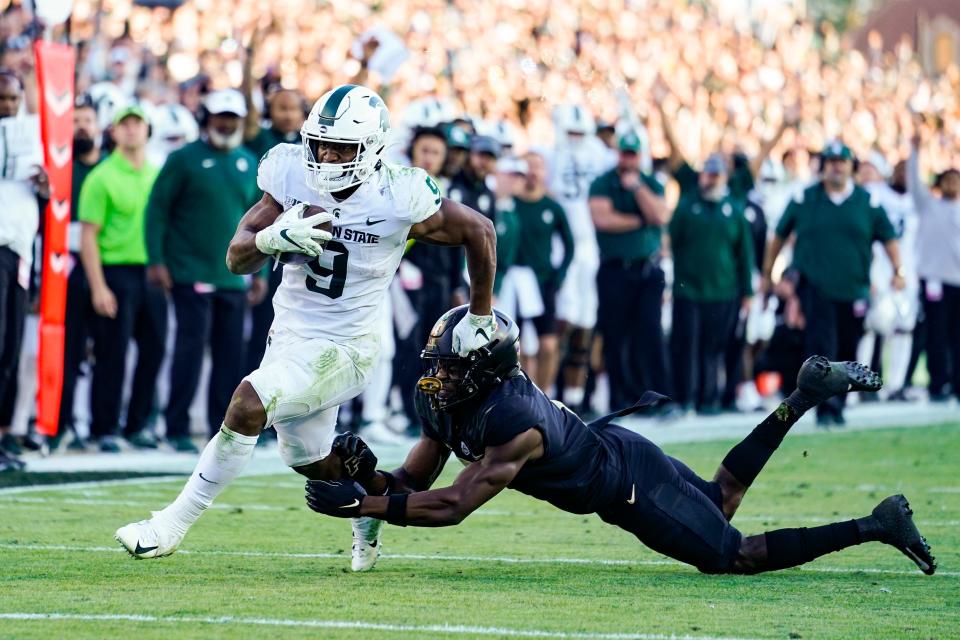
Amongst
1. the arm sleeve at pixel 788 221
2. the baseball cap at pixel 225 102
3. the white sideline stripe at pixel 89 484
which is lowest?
the white sideline stripe at pixel 89 484

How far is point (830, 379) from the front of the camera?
747 cm

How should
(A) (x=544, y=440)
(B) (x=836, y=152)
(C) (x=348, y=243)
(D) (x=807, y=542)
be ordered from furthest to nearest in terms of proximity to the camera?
1. (B) (x=836, y=152)
2. (C) (x=348, y=243)
3. (D) (x=807, y=542)
4. (A) (x=544, y=440)

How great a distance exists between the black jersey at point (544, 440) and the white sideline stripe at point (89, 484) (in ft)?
11.2

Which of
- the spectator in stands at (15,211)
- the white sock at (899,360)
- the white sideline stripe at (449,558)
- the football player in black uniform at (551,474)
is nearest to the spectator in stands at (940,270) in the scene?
the white sock at (899,360)

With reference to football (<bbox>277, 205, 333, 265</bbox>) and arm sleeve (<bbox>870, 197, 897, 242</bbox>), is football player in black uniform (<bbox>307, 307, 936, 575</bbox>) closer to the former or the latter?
football (<bbox>277, 205, 333, 265</bbox>)

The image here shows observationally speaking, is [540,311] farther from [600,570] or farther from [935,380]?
[600,570]

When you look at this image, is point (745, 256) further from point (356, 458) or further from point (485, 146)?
point (356, 458)

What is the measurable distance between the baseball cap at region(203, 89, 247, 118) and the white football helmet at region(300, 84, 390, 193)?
16.1ft

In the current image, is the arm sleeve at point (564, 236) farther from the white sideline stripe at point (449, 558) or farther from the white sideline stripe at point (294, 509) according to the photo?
the white sideline stripe at point (449, 558)

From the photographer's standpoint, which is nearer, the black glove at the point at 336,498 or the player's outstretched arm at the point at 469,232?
the black glove at the point at 336,498

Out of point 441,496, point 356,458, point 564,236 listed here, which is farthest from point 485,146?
point 441,496

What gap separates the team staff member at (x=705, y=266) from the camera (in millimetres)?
15562

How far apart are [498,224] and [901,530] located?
742 centimetres

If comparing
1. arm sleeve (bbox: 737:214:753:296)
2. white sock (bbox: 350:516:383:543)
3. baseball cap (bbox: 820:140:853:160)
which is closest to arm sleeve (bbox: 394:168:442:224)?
white sock (bbox: 350:516:383:543)
